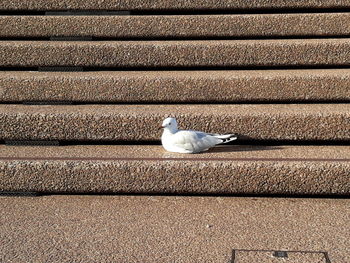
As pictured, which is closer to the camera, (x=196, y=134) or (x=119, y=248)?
(x=119, y=248)

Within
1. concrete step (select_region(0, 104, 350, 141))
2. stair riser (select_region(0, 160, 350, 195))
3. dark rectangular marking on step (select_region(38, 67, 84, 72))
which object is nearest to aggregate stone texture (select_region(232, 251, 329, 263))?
stair riser (select_region(0, 160, 350, 195))

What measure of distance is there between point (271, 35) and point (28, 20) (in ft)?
5.08

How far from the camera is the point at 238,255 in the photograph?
2.23 meters

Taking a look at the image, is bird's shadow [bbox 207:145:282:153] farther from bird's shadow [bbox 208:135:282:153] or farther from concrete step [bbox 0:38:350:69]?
concrete step [bbox 0:38:350:69]

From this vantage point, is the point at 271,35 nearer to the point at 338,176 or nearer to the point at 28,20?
the point at 338,176

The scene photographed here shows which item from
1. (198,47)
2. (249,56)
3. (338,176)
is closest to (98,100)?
(198,47)

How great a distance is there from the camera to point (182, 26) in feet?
12.2

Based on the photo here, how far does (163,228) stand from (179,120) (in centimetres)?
74

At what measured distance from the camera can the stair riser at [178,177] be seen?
2.72 m

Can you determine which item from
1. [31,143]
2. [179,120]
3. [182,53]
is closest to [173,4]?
[182,53]

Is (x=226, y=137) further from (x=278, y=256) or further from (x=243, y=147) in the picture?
(x=278, y=256)

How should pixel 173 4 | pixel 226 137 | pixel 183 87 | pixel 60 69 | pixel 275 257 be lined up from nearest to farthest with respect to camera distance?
pixel 275 257
pixel 226 137
pixel 183 87
pixel 60 69
pixel 173 4

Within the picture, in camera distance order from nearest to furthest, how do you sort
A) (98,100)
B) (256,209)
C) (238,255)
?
(238,255) → (256,209) → (98,100)

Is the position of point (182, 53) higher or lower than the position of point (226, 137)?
higher
